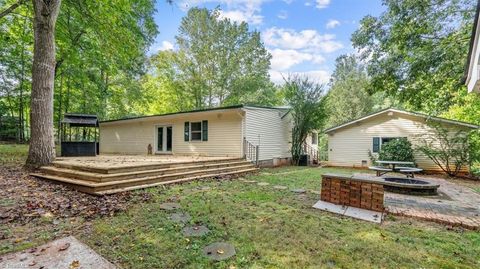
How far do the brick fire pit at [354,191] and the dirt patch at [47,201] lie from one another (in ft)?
12.5

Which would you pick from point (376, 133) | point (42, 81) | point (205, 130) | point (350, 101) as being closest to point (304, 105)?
point (376, 133)

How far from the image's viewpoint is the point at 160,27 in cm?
1623

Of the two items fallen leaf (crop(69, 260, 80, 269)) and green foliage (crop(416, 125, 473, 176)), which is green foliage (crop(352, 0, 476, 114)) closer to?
green foliage (crop(416, 125, 473, 176))

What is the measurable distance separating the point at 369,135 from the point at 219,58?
48.3 ft

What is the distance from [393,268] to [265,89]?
70.6 feet

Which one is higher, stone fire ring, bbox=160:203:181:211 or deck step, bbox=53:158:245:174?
deck step, bbox=53:158:245:174

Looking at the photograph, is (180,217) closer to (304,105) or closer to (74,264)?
(74,264)

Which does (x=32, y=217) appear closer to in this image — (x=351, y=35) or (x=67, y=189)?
(x=67, y=189)

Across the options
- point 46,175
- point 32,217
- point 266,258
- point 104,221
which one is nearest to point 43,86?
point 46,175

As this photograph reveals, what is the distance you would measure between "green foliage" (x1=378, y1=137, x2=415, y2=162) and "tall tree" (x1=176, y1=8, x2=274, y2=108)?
13231mm

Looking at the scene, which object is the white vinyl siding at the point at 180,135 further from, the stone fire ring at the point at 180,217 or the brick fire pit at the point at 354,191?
the stone fire ring at the point at 180,217

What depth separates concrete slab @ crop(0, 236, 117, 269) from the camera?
2.31 metres

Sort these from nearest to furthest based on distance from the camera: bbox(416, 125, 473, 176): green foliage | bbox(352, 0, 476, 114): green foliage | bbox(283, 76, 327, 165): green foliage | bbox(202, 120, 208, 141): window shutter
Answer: bbox(352, 0, 476, 114): green foliage < bbox(416, 125, 473, 176): green foliage < bbox(202, 120, 208, 141): window shutter < bbox(283, 76, 327, 165): green foliage

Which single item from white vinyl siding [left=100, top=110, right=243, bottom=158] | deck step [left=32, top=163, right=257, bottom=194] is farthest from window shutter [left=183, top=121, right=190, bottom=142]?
deck step [left=32, top=163, right=257, bottom=194]
